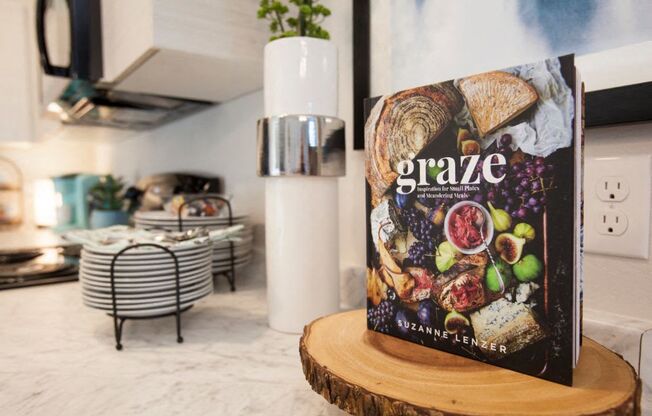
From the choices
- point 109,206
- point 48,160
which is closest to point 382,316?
point 109,206

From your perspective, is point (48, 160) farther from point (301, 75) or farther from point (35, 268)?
point (301, 75)

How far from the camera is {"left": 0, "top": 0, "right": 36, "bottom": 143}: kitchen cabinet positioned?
7.86 feet

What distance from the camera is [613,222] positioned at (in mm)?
528

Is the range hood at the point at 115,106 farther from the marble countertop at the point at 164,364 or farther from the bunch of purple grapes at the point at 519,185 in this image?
the bunch of purple grapes at the point at 519,185

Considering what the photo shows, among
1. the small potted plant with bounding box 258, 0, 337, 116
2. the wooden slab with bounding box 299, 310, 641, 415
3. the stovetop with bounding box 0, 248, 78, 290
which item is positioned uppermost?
the small potted plant with bounding box 258, 0, 337, 116

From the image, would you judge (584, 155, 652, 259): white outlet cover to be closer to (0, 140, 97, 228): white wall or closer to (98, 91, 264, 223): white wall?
(98, 91, 264, 223): white wall

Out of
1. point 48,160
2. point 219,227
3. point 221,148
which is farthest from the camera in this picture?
point 48,160

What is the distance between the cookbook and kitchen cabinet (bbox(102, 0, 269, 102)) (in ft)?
1.89

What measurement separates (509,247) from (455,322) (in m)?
0.09

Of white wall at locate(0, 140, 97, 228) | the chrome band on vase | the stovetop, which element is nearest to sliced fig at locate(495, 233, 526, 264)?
the chrome band on vase

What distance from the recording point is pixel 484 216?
0.39 meters

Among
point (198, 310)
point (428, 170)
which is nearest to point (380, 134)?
point (428, 170)

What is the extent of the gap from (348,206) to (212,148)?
737 mm

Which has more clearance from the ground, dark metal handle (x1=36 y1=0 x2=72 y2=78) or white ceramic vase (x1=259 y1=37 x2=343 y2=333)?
dark metal handle (x1=36 y1=0 x2=72 y2=78)
